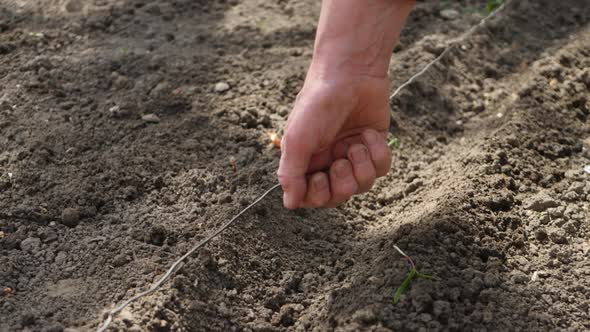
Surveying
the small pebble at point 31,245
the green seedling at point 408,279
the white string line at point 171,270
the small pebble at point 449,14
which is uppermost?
the green seedling at point 408,279

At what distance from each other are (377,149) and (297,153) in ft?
0.94

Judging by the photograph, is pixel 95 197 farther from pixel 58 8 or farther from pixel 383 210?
pixel 58 8

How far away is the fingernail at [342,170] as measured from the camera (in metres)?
2.57

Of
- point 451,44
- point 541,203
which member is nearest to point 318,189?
point 541,203

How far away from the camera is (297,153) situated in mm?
2459

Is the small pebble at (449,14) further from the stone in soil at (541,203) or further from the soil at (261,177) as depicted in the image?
the stone in soil at (541,203)

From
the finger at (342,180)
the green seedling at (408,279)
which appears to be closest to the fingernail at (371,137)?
the finger at (342,180)

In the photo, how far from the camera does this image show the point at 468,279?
2506 mm

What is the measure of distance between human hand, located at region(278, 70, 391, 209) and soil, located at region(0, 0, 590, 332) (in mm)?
267

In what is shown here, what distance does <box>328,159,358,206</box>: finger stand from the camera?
2564 millimetres

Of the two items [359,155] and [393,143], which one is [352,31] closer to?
[359,155]

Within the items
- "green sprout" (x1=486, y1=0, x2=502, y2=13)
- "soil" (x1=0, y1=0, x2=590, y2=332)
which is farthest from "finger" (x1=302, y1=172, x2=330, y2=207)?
"green sprout" (x1=486, y1=0, x2=502, y2=13)

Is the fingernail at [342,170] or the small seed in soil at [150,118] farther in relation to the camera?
the small seed in soil at [150,118]

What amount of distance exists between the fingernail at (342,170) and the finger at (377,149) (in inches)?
3.5
